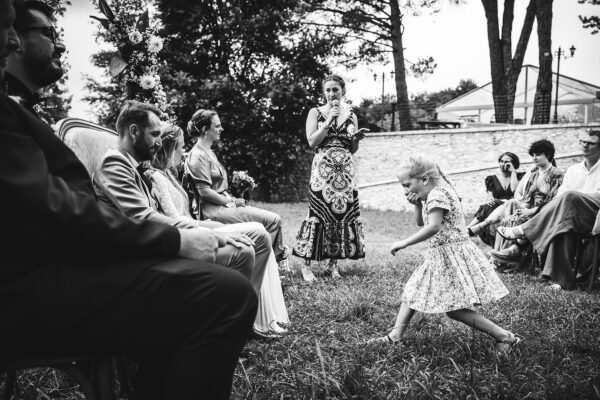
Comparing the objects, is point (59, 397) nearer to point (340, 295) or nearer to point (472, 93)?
point (340, 295)

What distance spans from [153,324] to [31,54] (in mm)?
1102

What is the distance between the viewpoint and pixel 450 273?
3.23 meters

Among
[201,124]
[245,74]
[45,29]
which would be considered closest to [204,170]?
[201,124]

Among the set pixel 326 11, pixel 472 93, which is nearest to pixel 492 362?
pixel 326 11

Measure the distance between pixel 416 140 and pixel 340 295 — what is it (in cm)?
1482

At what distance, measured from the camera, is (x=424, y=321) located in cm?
377

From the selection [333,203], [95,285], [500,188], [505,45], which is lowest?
[500,188]

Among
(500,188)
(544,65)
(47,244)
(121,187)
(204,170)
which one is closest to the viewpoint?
(47,244)

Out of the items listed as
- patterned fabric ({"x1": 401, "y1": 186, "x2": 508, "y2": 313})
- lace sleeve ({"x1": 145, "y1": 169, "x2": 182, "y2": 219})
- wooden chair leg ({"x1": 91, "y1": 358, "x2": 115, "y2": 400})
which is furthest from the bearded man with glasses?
patterned fabric ({"x1": 401, "y1": 186, "x2": 508, "y2": 313})

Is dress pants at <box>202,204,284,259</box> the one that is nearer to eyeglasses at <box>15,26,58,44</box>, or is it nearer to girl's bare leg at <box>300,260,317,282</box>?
girl's bare leg at <box>300,260,317,282</box>

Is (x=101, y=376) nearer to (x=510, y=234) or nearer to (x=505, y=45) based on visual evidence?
(x=510, y=234)

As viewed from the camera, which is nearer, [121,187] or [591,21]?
[121,187]

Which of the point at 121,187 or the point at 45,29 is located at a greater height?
the point at 45,29

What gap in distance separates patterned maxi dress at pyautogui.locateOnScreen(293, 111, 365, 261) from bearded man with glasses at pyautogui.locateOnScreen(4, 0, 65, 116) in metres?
4.02
